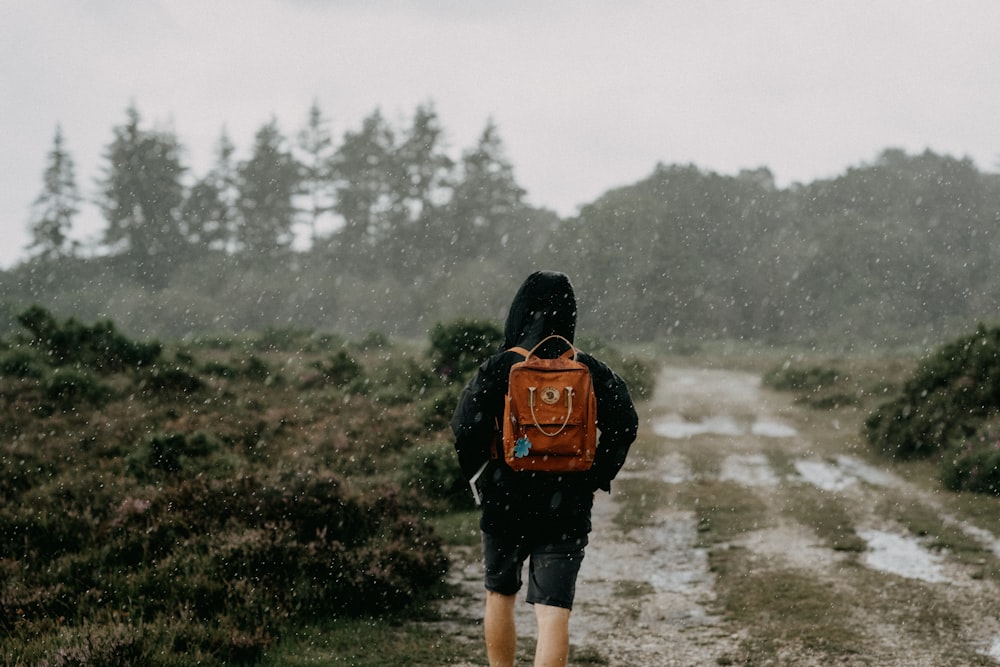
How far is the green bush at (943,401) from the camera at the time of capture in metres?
12.1

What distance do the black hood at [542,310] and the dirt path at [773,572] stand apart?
2356 millimetres

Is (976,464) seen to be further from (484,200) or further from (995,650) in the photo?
(484,200)

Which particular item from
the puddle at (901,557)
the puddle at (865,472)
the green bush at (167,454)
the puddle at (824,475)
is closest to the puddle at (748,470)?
the puddle at (824,475)

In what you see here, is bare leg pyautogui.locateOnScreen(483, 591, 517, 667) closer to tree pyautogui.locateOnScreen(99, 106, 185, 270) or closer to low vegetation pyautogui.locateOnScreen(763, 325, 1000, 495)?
low vegetation pyautogui.locateOnScreen(763, 325, 1000, 495)

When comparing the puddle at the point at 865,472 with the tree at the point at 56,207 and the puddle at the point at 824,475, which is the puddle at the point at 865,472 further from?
the tree at the point at 56,207

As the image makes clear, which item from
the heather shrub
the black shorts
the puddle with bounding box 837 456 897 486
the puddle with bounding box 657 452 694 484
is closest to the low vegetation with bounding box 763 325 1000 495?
the puddle with bounding box 837 456 897 486

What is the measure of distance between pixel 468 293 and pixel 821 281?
23.8 metres

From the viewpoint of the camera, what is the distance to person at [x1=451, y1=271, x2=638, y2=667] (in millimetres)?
3494

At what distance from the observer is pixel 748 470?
11.9 meters

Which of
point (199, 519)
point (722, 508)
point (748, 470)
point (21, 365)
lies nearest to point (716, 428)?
point (748, 470)

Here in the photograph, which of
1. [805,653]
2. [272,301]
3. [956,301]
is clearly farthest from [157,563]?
[956,301]

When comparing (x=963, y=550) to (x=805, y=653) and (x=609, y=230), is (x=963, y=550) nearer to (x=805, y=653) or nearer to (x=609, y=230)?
(x=805, y=653)

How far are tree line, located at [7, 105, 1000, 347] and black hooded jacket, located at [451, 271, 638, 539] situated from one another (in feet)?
143

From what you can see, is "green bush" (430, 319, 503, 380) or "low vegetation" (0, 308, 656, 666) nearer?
"low vegetation" (0, 308, 656, 666)
